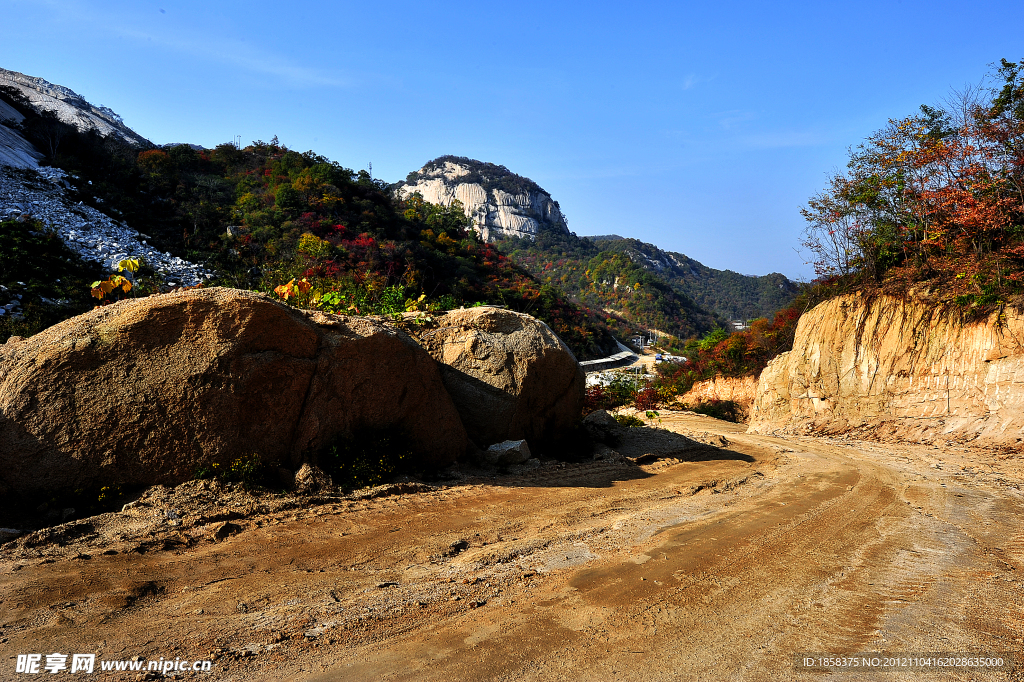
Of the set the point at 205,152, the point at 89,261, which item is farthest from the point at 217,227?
A: the point at 205,152

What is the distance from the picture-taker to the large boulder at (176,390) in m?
4.99

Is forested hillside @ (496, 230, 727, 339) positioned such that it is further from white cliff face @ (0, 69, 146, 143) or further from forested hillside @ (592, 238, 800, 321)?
white cliff face @ (0, 69, 146, 143)

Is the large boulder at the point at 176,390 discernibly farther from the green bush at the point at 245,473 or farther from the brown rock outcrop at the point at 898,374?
the brown rock outcrop at the point at 898,374

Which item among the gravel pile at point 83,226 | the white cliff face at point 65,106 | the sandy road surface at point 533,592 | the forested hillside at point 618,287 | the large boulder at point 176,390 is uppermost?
the white cliff face at point 65,106

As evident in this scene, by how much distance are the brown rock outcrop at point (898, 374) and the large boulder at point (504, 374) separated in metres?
8.90

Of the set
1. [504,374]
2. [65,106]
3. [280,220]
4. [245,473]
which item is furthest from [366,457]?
[65,106]

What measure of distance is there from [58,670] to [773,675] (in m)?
3.83

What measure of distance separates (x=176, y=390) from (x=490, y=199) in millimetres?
115442

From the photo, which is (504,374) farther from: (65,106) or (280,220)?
(65,106)

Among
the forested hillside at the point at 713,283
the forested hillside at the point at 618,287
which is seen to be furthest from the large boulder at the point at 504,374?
the forested hillside at the point at 713,283

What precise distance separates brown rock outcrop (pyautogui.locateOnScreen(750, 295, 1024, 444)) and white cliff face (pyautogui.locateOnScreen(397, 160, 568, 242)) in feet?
288

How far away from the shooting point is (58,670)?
2.79m

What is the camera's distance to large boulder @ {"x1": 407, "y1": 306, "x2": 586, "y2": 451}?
8586 mm

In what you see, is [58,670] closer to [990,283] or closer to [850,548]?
[850,548]
